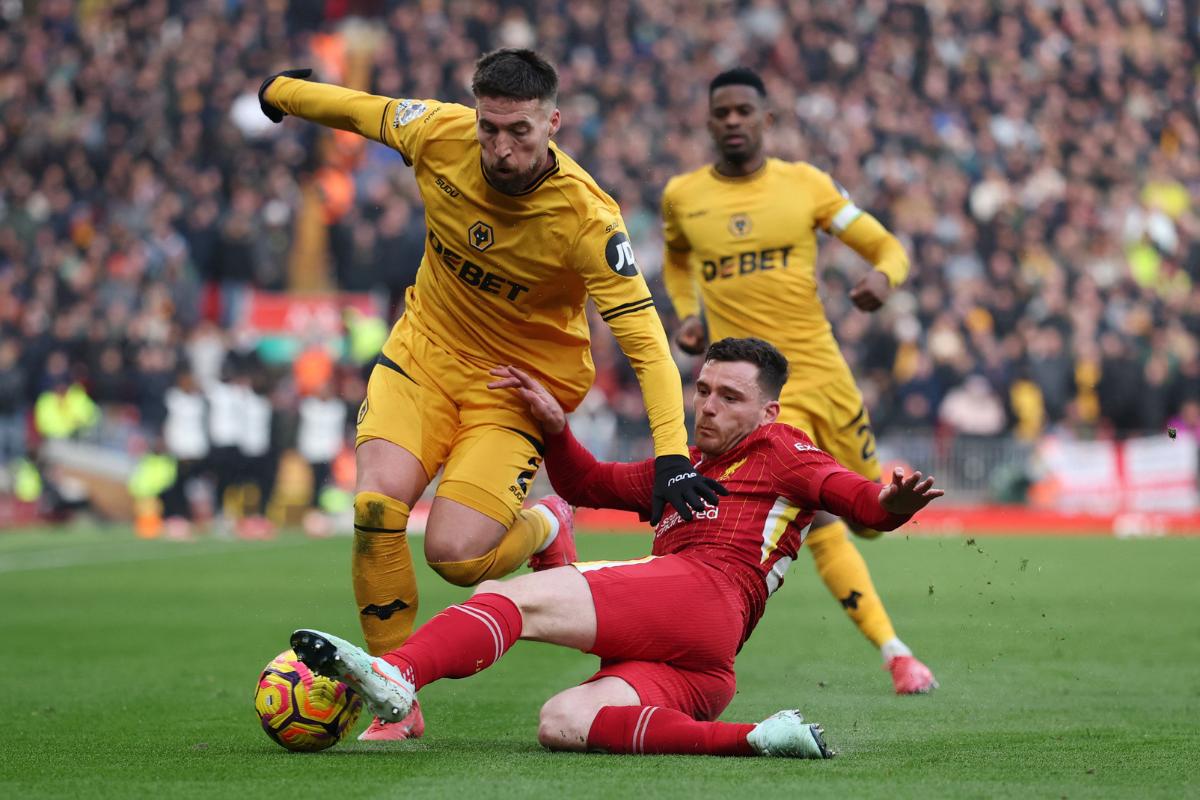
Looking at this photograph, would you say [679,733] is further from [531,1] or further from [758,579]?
[531,1]

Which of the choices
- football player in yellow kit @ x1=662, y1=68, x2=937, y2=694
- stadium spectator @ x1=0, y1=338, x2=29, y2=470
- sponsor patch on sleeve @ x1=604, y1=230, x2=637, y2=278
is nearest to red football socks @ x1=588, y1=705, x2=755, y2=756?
sponsor patch on sleeve @ x1=604, y1=230, x2=637, y2=278

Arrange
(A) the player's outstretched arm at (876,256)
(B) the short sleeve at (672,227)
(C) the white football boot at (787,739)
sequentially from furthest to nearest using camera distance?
(B) the short sleeve at (672,227) < (A) the player's outstretched arm at (876,256) < (C) the white football boot at (787,739)

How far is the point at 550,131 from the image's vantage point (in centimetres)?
643

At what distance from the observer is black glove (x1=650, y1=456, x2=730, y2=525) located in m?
5.81

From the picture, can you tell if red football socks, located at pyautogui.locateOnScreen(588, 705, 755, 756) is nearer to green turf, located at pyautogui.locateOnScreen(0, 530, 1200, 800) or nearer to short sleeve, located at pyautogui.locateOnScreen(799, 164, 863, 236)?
green turf, located at pyautogui.locateOnScreen(0, 530, 1200, 800)

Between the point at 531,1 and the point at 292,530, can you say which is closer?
the point at 292,530

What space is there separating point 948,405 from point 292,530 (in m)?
8.33

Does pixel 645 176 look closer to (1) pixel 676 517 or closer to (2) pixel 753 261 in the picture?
(2) pixel 753 261

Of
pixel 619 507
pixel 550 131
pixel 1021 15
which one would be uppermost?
pixel 1021 15

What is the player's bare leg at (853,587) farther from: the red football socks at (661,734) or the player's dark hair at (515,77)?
the player's dark hair at (515,77)

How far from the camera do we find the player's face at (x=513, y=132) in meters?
6.24

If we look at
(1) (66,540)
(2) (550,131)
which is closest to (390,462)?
(2) (550,131)

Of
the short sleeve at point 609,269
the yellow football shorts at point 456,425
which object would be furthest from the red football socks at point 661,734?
the short sleeve at point 609,269

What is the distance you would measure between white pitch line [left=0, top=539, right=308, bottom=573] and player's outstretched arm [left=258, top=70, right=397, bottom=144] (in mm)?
9728
